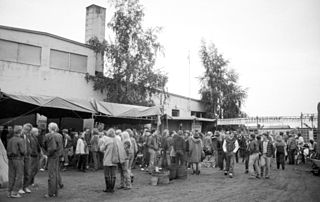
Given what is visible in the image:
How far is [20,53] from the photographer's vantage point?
18.7 metres

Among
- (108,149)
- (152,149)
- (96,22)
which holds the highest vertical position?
(96,22)

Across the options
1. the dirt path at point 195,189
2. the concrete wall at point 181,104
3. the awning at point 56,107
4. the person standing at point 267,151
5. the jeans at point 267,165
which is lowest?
the dirt path at point 195,189

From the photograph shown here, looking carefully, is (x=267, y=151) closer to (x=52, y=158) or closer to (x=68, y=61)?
(x=52, y=158)

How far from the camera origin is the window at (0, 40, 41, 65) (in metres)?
18.0

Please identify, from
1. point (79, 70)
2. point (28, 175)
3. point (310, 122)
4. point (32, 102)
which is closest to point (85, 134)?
point (32, 102)

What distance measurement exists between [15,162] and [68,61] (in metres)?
13.7

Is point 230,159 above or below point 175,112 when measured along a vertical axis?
below

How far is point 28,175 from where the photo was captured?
8.97 meters

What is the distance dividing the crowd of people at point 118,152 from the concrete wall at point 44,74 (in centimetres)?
602

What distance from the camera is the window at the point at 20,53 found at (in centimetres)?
1805

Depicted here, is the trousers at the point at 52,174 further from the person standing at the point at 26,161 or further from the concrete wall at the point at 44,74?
the concrete wall at the point at 44,74

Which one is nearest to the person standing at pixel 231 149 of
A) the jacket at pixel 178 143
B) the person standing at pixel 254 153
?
the person standing at pixel 254 153

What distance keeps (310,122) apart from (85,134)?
647 inches

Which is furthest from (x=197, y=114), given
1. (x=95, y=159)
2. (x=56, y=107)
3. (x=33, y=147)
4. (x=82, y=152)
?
(x=33, y=147)
